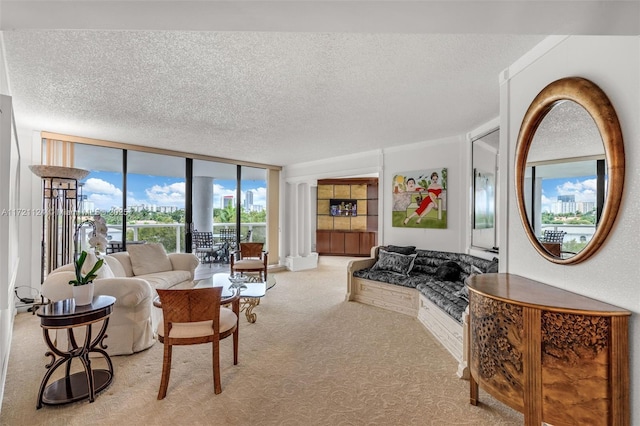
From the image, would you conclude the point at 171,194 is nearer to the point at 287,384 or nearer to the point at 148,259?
the point at 148,259

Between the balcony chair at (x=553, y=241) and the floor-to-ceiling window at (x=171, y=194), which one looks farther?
the floor-to-ceiling window at (x=171, y=194)

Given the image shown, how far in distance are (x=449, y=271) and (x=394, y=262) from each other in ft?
2.82

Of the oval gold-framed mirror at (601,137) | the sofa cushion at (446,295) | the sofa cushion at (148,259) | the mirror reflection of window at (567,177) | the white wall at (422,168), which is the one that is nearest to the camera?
the oval gold-framed mirror at (601,137)

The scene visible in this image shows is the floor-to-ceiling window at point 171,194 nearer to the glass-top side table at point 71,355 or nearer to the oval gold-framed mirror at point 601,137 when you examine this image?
the glass-top side table at point 71,355

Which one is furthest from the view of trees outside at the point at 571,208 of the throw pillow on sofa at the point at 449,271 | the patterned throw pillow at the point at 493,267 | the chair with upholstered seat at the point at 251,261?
the chair with upholstered seat at the point at 251,261

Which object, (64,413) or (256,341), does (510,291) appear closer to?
(256,341)

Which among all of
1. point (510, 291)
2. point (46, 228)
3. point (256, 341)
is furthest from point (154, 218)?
point (510, 291)

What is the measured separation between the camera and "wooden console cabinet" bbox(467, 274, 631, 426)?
1413 millimetres

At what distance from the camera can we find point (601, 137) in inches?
63.0

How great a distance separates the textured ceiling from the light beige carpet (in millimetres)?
2301

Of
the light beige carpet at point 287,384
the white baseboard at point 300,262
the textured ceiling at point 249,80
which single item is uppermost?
the textured ceiling at point 249,80

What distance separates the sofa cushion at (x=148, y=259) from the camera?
171 inches

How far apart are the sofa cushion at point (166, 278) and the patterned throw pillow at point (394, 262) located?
2907mm

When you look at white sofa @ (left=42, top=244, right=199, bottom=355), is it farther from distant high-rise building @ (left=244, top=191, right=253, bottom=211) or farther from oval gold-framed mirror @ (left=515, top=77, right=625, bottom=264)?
distant high-rise building @ (left=244, top=191, right=253, bottom=211)
